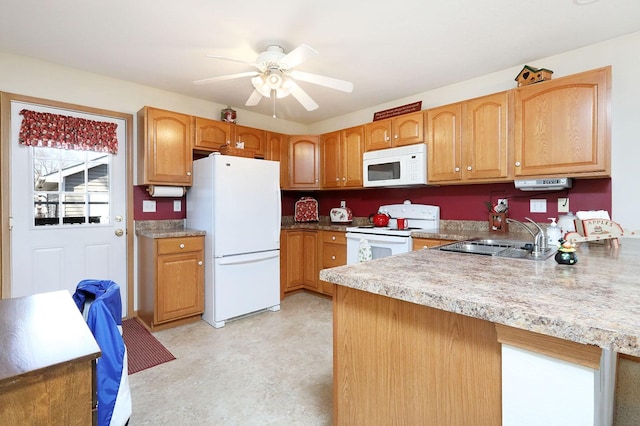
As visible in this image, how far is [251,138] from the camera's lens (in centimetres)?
374

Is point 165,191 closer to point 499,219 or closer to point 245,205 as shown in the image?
point 245,205

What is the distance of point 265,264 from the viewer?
10.8 ft

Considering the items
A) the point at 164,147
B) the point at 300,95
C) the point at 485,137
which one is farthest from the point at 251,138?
Result: the point at 485,137

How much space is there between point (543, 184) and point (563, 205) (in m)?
0.35

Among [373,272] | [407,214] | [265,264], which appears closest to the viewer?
[373,272]

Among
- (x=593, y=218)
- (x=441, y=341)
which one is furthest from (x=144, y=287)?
(x=593, y=218)

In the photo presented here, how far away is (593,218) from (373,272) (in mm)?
1534

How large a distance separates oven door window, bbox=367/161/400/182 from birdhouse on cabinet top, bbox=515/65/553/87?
123 cm

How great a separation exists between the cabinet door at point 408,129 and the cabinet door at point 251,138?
5.20ft

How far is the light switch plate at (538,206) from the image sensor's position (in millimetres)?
2680

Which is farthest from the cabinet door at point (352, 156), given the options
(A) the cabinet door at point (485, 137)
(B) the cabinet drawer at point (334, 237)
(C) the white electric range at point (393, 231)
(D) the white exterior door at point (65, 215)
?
(D) the white exterior door at point (65, 215)

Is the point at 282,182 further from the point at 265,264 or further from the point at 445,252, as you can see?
the point at 445,252

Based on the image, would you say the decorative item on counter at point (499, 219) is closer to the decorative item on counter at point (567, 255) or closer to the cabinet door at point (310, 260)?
the decorative item on counter at point (567, 255)

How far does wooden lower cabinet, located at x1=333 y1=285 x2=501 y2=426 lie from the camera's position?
3.05 ft
